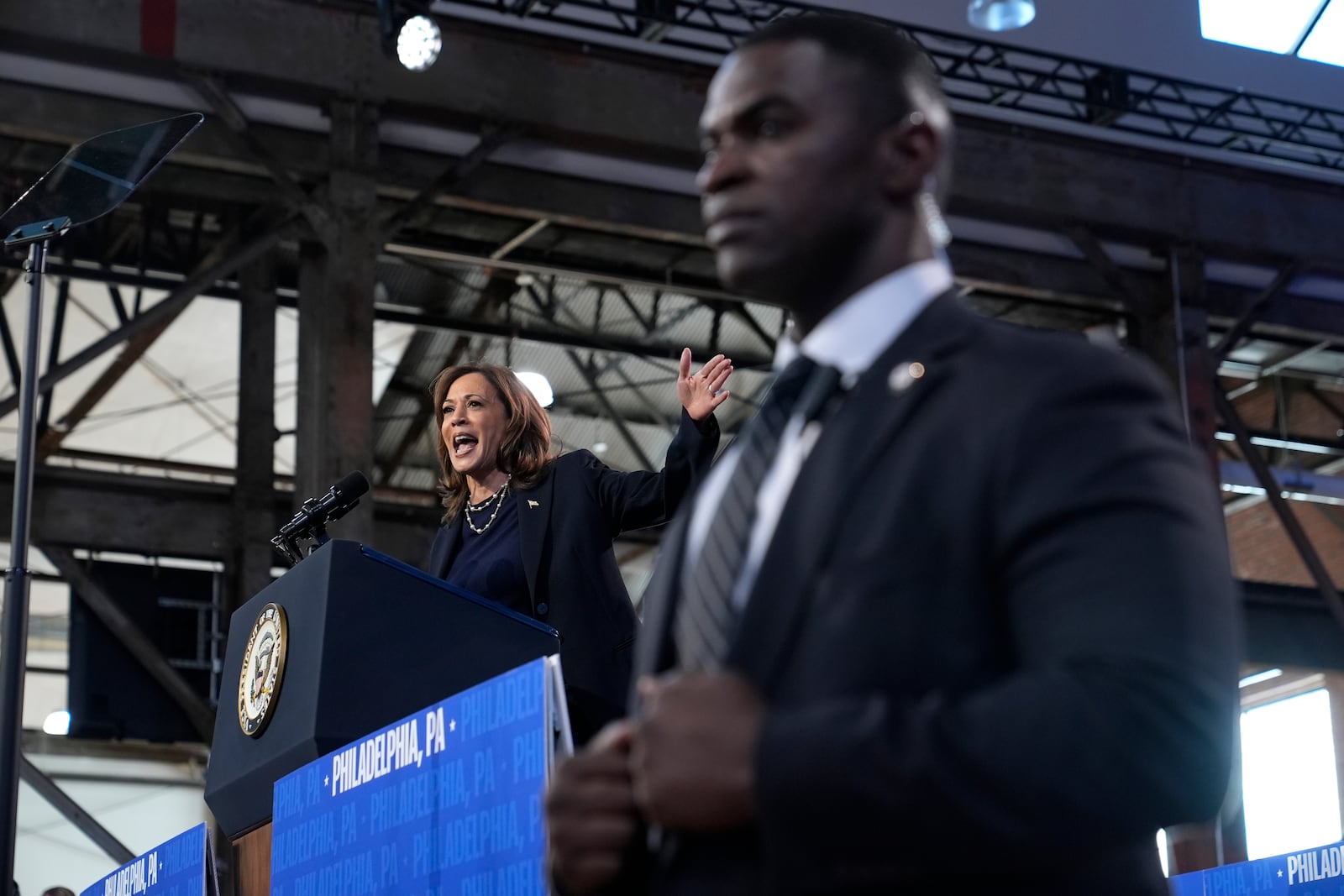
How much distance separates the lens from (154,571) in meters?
10.2

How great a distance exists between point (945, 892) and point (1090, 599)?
0.17 m

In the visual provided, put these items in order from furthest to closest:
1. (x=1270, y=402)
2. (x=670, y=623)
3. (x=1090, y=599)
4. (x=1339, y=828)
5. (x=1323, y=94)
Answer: (x=1270, y=402), (x=1339, y=828), (x=1323, y=94), (x=670, y=623), (x=1090, y=599)

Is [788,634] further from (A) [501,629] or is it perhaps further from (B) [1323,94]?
(B) [1323,94]

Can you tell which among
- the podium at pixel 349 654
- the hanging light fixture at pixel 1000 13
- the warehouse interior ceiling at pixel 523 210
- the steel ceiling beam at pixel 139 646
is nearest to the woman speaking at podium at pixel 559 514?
the podium at pixel 349 654

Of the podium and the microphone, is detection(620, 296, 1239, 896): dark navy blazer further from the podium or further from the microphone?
the microphone

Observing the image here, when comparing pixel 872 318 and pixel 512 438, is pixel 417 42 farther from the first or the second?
pixel 872 318

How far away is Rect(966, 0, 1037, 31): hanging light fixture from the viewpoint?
8.14 m

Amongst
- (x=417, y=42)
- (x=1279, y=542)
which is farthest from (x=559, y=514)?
(x=1279, y=542)

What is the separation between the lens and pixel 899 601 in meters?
0.94

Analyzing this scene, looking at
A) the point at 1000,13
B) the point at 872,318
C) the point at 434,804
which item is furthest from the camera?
the point at 1000,13

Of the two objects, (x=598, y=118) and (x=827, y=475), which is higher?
(x=598, y=118)

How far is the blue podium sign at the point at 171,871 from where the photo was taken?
10.1ft

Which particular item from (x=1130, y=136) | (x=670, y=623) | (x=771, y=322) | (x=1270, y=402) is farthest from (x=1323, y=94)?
(x=670, y=623)

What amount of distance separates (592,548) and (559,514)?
107 millimetres
